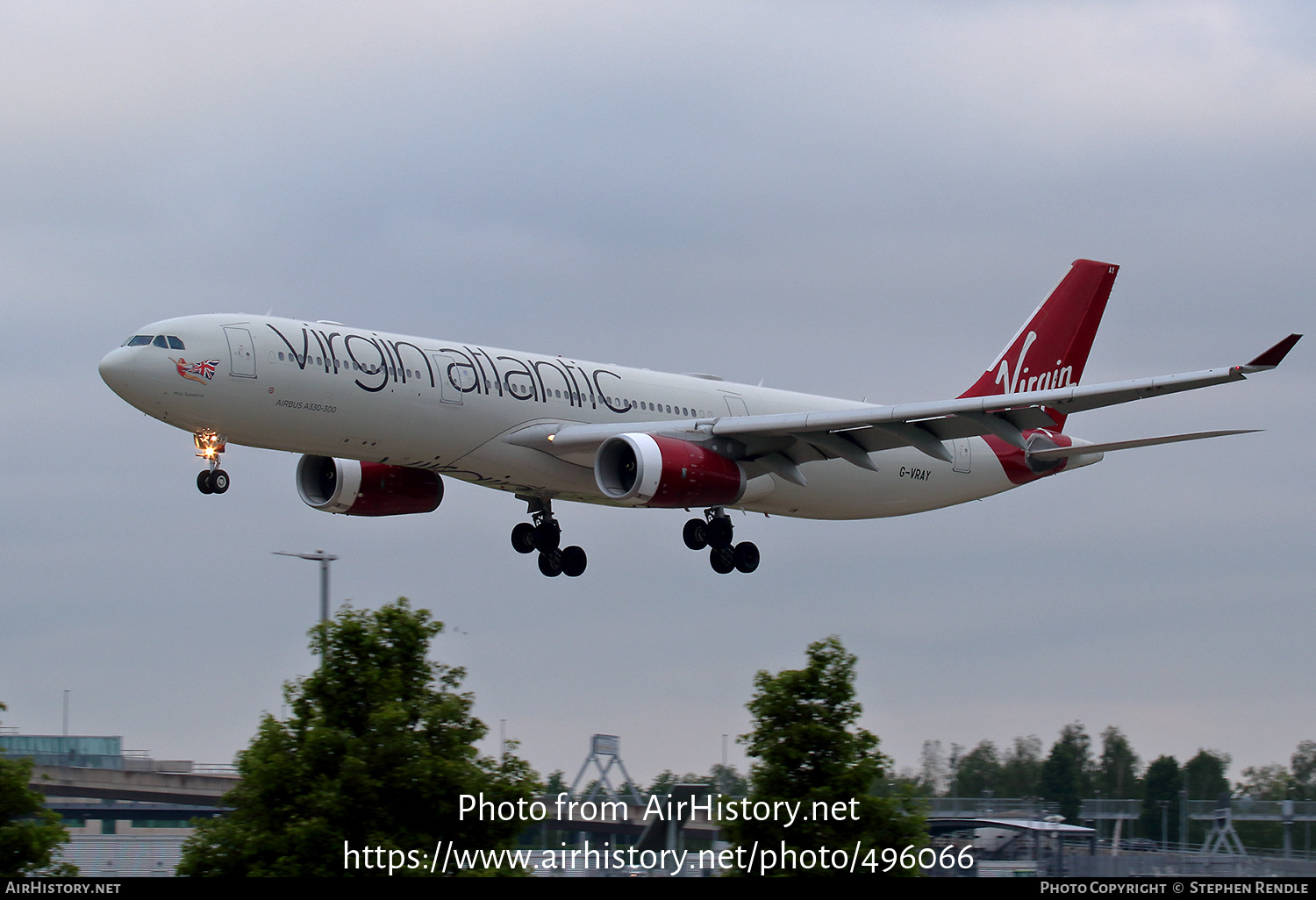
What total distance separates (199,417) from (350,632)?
6621mm

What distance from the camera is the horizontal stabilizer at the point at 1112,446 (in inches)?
1619

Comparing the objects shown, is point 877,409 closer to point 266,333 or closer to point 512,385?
point 512,385

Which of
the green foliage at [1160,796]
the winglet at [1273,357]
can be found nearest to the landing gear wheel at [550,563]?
the winglet at [1273,357]

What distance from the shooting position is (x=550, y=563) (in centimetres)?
4850

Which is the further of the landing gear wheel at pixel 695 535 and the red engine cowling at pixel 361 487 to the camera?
the landing gear wheel at pixel 695 535

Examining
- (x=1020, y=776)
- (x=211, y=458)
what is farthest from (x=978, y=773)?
(x=211, y=458)

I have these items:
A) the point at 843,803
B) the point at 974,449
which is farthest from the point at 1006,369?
the point at 843,803

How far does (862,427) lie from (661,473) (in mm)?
5544

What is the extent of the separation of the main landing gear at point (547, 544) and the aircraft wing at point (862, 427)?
533 cm

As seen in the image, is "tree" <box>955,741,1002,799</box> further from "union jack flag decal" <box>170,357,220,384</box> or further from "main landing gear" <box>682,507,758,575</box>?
"union jack flag decal" <box>170,357,220,384</box>

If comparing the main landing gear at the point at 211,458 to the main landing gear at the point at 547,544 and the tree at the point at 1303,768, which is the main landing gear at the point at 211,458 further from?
the tree at the point at 1303,768

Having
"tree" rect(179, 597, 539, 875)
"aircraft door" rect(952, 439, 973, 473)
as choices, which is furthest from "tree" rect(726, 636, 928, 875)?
"aircraft door" rect(952, 439, 973, 473)

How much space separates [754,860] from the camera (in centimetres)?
3127

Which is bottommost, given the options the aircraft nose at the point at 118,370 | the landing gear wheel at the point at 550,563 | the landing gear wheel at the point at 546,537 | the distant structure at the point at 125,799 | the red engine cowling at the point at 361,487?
the distant structure at the point at 125,799
